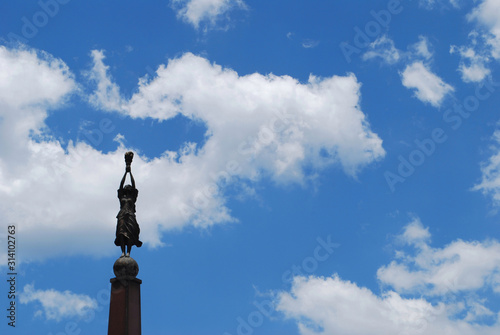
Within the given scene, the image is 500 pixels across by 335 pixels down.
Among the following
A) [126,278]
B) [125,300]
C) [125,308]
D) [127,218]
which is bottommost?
[125,308]

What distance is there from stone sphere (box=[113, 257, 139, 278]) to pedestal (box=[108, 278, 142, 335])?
0.56 feet

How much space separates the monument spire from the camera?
2183cm

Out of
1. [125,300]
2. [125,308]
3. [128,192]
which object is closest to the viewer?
[125,308]

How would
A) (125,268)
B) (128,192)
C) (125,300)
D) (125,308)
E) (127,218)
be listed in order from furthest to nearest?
1. (128,192)
2. (127,218)
3. (125,268)
4. (125,300)
5. (125,308)

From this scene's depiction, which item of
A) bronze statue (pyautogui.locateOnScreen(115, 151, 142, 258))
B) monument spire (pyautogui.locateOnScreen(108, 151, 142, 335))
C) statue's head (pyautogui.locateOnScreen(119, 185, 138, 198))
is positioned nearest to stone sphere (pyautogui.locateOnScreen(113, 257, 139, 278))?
monument spire (pyautogui.locateOnScreen(108, 151, 142, 335))

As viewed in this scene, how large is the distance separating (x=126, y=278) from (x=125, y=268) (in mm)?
343

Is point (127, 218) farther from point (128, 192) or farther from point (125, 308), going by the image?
point (125, 308)

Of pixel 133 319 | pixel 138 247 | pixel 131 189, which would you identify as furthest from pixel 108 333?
pixel 131 189

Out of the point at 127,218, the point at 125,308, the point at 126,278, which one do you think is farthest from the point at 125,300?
the point at 127,218

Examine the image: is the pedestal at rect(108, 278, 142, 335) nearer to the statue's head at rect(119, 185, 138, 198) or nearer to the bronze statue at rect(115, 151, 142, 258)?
the bronze statue at rect(115, 151, 142, 258)

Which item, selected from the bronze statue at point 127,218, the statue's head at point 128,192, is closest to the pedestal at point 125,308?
the bronze statue at point 127,218

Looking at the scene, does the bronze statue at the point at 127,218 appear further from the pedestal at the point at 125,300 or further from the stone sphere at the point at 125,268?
the pedestal at the point at 125,300

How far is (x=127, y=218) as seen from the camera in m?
23.2

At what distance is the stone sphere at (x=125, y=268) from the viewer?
73.0 ft
